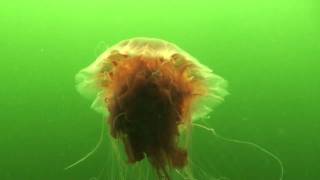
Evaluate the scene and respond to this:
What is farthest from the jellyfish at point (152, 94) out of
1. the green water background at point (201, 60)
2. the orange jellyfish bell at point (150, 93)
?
the green water background at point (201, 60)

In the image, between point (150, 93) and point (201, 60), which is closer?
point (150, 93)

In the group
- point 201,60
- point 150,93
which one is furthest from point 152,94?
point 201,60

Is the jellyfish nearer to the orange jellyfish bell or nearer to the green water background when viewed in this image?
the orange jellyfish bell

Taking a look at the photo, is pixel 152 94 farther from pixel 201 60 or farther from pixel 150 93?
pixel 201 60

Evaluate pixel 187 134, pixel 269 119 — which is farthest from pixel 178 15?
pixel 187 134

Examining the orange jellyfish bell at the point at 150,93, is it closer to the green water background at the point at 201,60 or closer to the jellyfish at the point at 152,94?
the jellyfish at the point at 152,94
